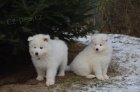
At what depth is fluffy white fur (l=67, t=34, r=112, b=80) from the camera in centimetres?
689

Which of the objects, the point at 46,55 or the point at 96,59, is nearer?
the point at 46,55

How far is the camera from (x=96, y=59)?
6.97 metres

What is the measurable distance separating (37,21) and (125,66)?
7.76 feet

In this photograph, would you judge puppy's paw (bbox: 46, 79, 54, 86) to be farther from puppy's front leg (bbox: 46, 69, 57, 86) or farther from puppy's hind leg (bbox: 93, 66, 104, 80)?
puppy's hind leg (bbox: 93, 66, 104, 80)

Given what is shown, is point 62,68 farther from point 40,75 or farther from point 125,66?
point 125,66

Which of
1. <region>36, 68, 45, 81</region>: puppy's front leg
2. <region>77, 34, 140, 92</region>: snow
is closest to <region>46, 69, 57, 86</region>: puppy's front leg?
<region>36, 68, 45, 81</region>: puppy's front leg

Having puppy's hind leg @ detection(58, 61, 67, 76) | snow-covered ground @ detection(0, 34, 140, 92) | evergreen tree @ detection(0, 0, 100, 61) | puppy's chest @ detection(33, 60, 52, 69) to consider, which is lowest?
snow-covered ground @ detection(0, 34, 140, 92)

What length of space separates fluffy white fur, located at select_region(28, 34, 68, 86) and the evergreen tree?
429 mm

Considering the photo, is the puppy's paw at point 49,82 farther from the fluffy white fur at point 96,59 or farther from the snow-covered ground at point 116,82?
the fluffy white fur at point 96,59

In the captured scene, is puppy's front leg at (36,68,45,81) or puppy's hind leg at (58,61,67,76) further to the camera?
puppy's hind leg at (58,61,67,76)

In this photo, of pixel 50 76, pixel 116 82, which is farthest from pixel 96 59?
pixel 50 76

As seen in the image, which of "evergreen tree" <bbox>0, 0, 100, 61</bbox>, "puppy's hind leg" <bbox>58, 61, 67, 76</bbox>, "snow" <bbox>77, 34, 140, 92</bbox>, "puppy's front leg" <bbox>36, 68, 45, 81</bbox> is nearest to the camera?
"snow" <bbox>77, 34, 140, 92</bbox>

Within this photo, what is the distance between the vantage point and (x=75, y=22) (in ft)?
24.8

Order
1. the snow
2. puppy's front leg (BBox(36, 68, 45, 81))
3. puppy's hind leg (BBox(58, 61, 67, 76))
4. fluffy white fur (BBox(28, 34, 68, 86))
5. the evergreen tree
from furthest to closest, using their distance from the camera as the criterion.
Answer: puppy's hind leg (BBox(58, 61, 67, 76)) < puppy's front leg (BBox(36, 68, 45, 81)) < the evergreen tree < the snow < fluffy white fur (BBox(28, 34, 68, 86))
